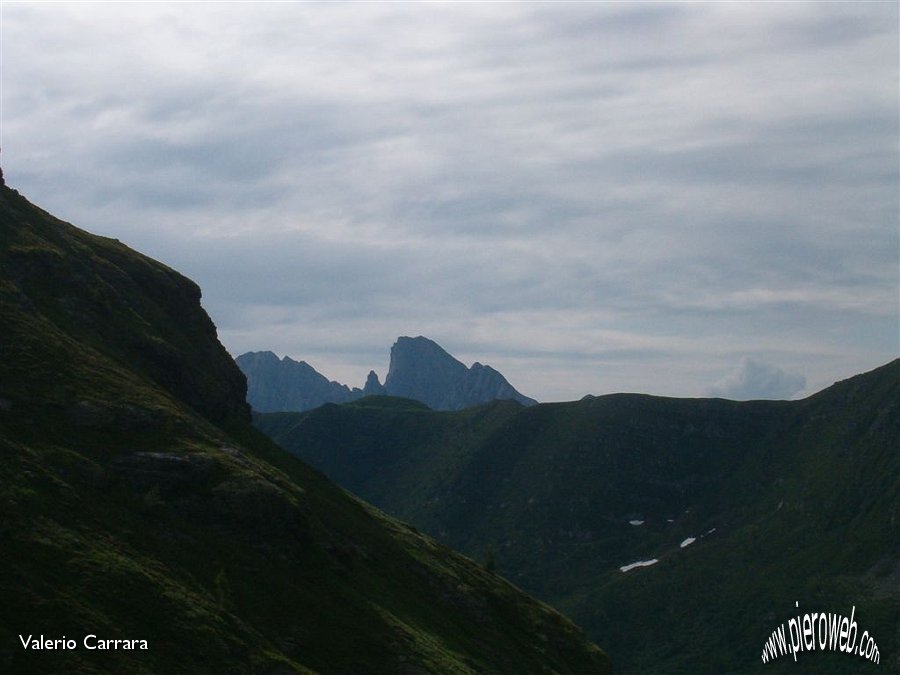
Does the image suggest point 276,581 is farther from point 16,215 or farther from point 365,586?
point 16,215

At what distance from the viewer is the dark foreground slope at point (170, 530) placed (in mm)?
83188

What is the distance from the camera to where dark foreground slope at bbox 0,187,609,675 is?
8319 cm

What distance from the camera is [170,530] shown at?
103750mm

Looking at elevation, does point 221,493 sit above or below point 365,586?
above

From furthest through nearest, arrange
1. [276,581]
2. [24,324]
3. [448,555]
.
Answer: [448,555], [24,324], [276,581]

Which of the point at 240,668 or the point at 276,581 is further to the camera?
the point at 276,581

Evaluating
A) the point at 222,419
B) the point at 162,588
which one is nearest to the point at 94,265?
the point at 222,419

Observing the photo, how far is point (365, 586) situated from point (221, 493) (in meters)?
23.1

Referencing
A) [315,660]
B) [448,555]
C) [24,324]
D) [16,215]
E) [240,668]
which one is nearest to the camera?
[240,668]

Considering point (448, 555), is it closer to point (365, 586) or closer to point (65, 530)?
point (365, 586)

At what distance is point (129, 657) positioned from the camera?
76375mm

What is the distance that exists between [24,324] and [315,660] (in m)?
57.5

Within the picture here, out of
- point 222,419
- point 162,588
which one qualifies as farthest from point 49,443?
point 222,419

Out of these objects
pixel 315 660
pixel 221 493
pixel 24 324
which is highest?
pixel 24 324
